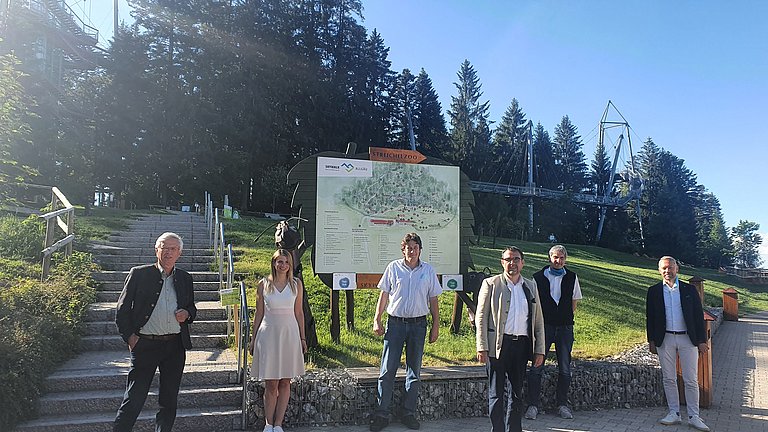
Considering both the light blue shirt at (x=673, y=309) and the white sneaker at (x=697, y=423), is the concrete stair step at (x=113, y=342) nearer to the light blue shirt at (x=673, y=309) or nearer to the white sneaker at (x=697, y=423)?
the light blue shirt at (x=673, y=309)

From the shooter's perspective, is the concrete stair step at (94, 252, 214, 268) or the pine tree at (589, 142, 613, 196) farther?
the pine tree at (589, 142, 613, 196)

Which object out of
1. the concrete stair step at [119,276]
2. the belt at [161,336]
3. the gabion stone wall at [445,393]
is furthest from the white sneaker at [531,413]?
the concrete stair step at [119,276]

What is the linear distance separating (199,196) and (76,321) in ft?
83.9

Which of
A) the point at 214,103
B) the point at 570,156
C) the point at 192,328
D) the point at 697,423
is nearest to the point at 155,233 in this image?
the point at 192,328

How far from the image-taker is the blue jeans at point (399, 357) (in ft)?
15.1

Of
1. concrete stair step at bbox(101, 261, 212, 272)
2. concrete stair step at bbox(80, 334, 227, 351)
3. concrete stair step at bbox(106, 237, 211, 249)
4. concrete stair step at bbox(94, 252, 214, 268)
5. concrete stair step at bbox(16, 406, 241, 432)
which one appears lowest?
concrete stair step at bbox(16, 406, 241, 432)

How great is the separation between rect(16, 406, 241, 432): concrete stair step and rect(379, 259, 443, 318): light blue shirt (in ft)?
5.71

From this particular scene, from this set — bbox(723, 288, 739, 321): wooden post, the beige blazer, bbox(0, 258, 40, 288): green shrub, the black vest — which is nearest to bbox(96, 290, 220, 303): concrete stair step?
bbox(0, 258, 40, 288): green shrub

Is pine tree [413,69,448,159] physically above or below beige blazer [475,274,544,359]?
above

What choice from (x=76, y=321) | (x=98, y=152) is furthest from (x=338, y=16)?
(x=76, y=321)

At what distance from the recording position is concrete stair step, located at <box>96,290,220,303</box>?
6977mm

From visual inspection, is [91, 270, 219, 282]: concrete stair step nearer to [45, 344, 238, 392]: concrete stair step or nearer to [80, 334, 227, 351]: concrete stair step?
[80, 334, 227, 351]: concrete stair step

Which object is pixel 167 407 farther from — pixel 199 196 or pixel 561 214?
pixel 561 214

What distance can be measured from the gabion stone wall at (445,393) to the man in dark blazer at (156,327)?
1014 millimetres
